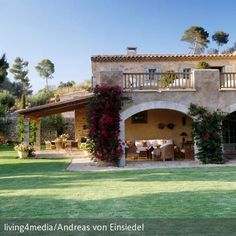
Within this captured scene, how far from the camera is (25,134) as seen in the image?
2089 cm

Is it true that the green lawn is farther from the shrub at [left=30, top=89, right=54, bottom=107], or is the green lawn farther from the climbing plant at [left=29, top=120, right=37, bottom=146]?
the shrub at [left=30, top=89, right=54, bottom=107]

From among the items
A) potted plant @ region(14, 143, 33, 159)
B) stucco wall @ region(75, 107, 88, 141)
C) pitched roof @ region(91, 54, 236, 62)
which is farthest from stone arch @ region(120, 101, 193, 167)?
stucco wall @ region(75, 107, 88, 141)

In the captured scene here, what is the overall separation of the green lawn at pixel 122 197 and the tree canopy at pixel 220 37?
6305cm

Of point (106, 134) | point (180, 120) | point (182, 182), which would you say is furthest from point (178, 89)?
point (182, 182)

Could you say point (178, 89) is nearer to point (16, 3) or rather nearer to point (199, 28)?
point (16, 3)

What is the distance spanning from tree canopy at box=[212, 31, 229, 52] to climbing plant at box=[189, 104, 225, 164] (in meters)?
57.7

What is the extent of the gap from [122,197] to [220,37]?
67455mm

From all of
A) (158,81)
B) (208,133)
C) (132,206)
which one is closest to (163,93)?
(158,81)

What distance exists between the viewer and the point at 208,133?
1588 cm

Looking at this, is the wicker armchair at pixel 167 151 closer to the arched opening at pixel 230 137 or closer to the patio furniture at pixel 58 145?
the arched opening at pixel 230 137

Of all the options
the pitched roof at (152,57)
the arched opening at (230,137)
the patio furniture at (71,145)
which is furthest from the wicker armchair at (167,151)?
the patio furniture at (71,145)

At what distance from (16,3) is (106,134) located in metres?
8.94

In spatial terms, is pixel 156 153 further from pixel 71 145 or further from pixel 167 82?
pixel 71 145

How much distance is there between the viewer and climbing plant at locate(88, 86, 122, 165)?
15.6 meters
